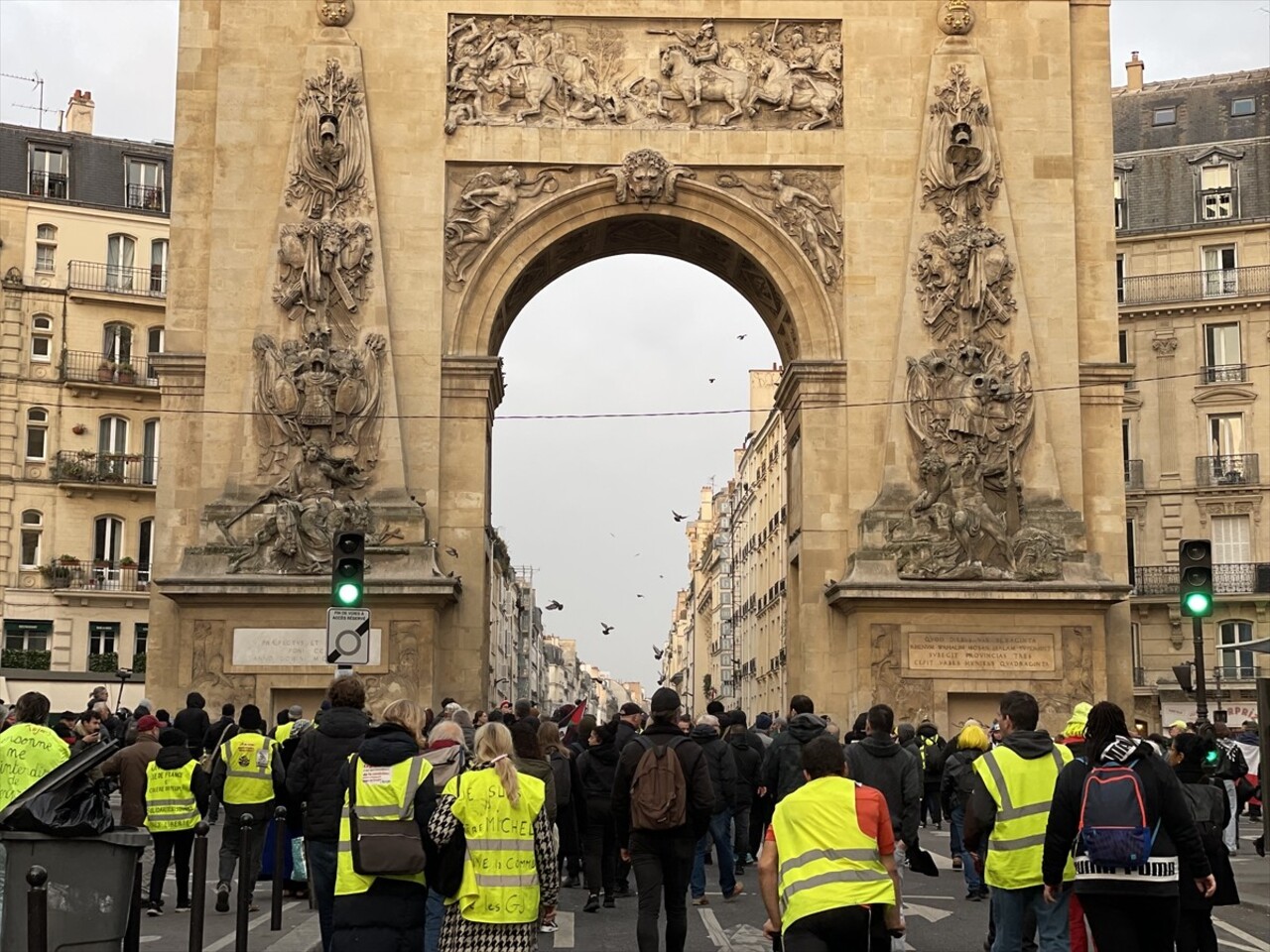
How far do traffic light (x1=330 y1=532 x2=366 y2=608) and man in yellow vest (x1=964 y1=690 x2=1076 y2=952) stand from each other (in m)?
10.8

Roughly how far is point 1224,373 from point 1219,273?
2817mm

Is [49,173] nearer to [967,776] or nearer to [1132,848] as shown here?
[967,776]

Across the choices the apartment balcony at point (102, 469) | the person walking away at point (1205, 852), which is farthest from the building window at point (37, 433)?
the person walking away at point (1205, 852)

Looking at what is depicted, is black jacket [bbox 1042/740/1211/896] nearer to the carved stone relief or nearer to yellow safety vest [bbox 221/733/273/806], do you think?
yellow safety vest [bbox 221/733/273/806]

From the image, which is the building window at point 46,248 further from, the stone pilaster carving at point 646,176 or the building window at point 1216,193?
the building window at point 1216,193

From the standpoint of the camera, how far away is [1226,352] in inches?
1916

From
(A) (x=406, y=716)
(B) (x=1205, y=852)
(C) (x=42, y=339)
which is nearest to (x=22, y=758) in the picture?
(A) (x=406, y=716)

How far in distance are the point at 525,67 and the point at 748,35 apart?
13.3 feet

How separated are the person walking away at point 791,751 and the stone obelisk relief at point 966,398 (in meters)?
11.6

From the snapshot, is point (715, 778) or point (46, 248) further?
point (46, 248)

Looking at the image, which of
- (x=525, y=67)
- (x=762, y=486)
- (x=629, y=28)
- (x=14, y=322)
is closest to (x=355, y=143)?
(x=525, y=67)

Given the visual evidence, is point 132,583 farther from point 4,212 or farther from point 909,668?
point 909,668

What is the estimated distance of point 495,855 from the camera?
939 centimetres

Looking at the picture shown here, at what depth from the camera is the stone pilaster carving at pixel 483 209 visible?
31.3 meters
